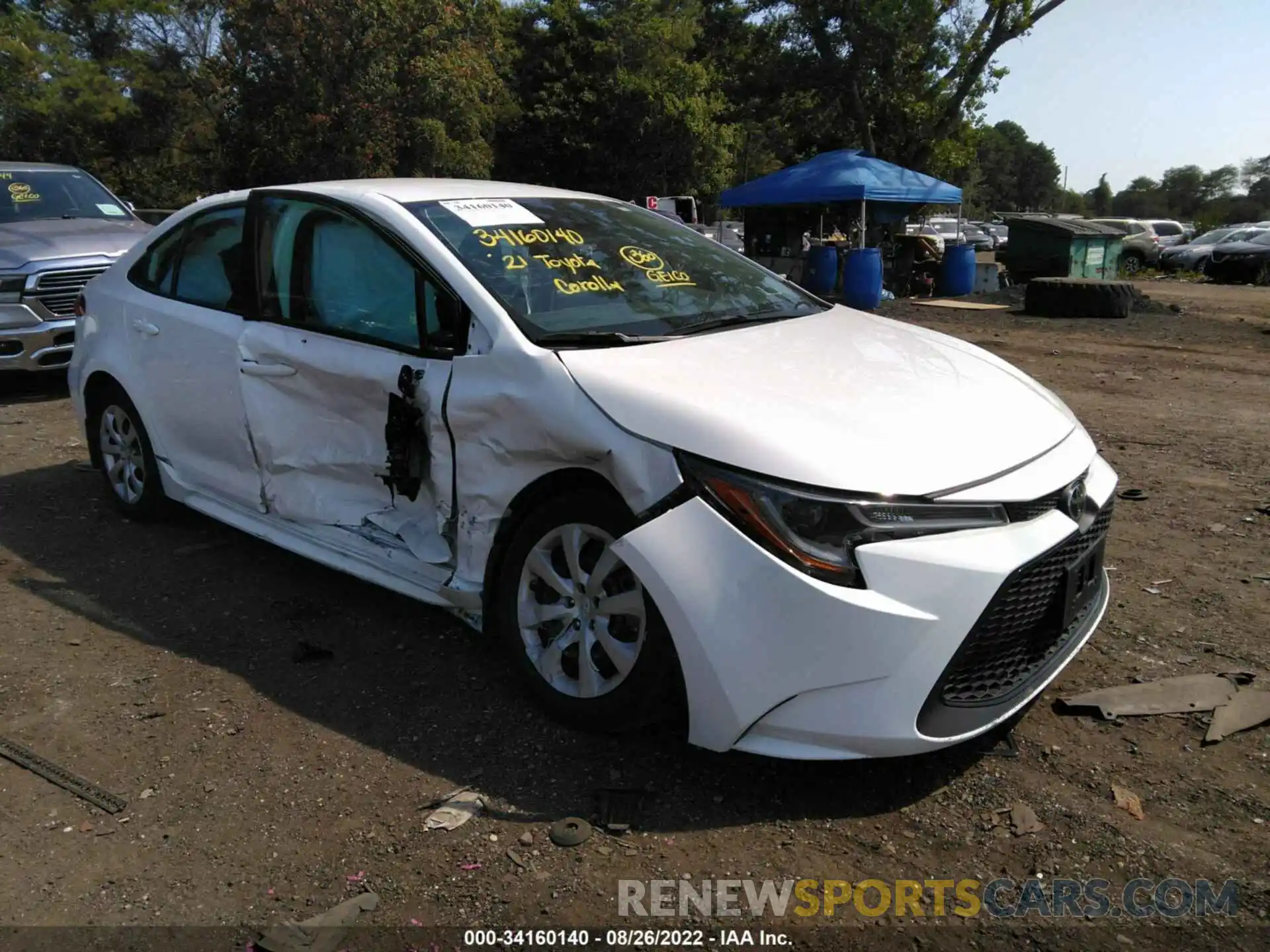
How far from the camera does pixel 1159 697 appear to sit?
11.1ft

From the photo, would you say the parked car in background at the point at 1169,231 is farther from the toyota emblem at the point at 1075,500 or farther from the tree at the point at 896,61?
the toyota emblem at the point at 1075,500

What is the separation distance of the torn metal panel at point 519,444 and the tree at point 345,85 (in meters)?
25.2

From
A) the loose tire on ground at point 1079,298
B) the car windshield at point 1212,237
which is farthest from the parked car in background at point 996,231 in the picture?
the loose tire on ground at point 1079,298

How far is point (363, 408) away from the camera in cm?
373

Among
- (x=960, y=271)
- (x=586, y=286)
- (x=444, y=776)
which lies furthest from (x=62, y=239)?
(x=960, y=271)

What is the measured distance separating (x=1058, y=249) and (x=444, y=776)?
18.8 meters

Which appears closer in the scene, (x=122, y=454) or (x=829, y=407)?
(x=829, y=407)

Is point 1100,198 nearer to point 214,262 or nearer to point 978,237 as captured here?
point 978,237

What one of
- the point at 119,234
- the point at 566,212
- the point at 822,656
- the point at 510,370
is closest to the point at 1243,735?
the point at 822,656

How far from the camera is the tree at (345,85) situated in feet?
83.9

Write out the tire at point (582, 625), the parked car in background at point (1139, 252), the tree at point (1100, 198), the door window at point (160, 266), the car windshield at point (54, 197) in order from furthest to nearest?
1. the tree at point (1100, 198)
2. the parked car in background at point (1139, 252)
3. the car windshield at point (54, 197)
4. the door window at point (160, 266)
5. the tire at point (582, 625)

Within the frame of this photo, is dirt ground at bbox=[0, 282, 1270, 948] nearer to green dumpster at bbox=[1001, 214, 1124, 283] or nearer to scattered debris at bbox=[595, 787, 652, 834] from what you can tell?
scattered debris at bbox=[595, 787, 652, 834]

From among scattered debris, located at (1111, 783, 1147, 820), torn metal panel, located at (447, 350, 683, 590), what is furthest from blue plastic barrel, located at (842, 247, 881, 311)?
scattered debris, located at (1111, 783, 1147, 820)

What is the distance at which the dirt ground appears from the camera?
2592mm
